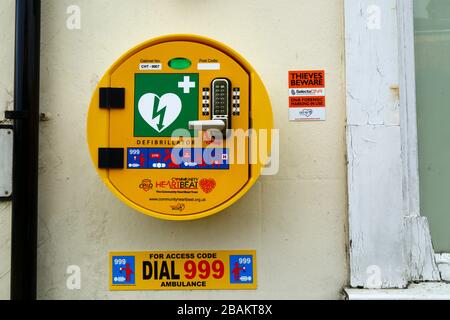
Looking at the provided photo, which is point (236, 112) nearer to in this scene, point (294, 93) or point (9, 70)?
point (294, 93)

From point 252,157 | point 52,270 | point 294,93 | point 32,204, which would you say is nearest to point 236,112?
point 252,157

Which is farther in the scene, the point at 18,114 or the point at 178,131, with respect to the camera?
the point at 18,114

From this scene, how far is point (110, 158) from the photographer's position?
182 centimetres

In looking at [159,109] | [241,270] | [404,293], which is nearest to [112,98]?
[159,109]

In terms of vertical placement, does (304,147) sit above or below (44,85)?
below

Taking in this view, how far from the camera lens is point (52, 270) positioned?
2.10 m

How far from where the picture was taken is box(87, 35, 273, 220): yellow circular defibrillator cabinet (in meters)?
1.82

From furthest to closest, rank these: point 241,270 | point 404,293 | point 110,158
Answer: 1. point 241,270
2. point 404,293
3. point 110,158

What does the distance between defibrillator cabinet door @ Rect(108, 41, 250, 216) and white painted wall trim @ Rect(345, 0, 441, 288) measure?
64 centimetres

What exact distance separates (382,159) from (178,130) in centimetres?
103

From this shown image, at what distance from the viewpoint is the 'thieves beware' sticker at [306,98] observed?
2.13 meters

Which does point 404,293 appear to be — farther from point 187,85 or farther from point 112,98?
point 112,98

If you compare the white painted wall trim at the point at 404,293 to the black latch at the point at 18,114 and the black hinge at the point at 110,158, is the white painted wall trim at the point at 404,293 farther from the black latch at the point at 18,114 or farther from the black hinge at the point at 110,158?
the black latch at the point at 18,114
